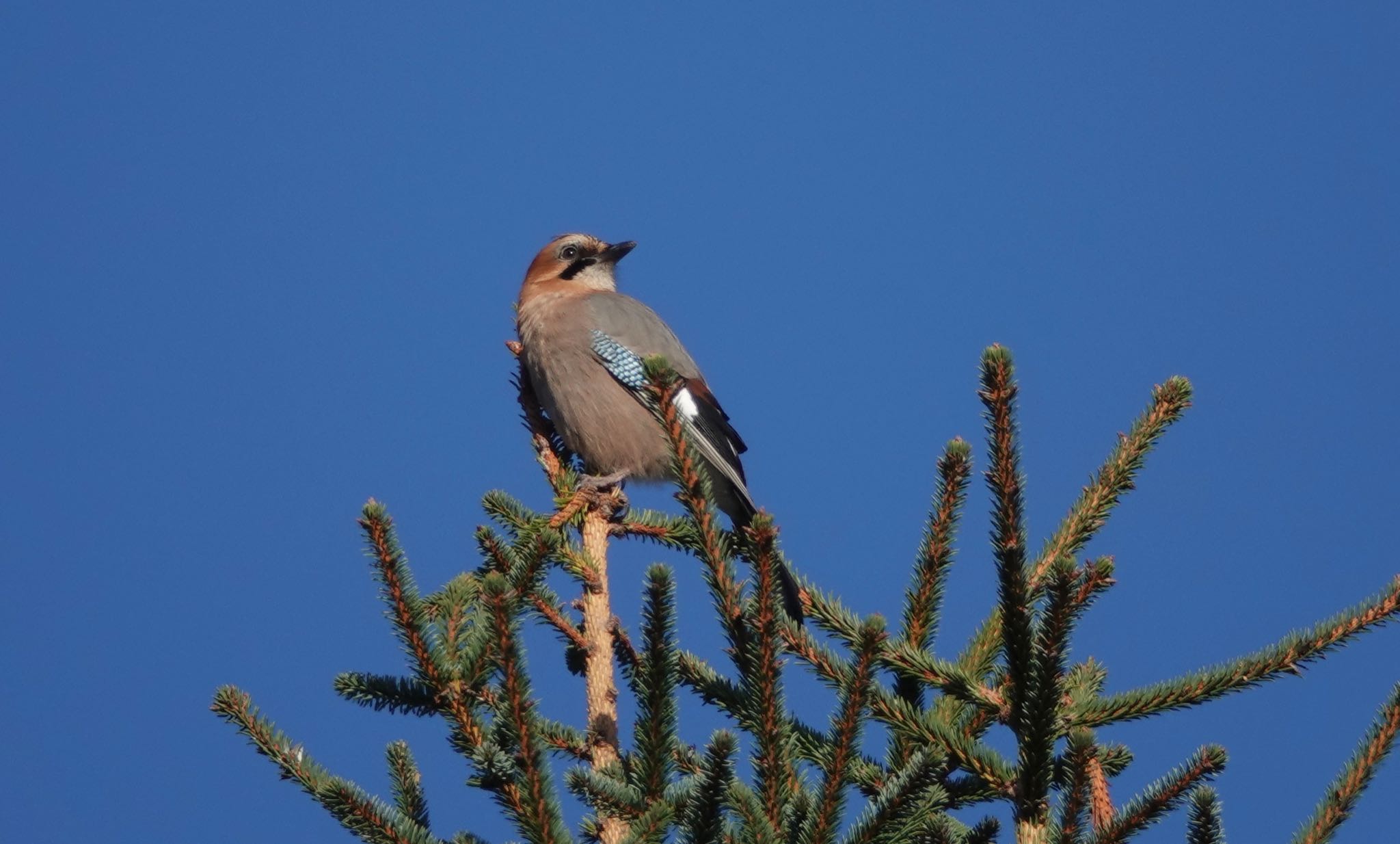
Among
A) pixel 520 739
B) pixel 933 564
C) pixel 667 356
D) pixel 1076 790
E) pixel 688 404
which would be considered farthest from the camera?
pixel 688 404

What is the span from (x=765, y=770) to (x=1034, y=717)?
58 centimetres

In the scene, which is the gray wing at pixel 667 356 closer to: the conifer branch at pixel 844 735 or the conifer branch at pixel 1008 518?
the conifer branch at pixel 1008 518

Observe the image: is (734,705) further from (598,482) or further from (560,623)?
(598,482)

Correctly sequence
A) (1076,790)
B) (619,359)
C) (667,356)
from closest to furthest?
(1076,790) → (667,356) → (619,359)

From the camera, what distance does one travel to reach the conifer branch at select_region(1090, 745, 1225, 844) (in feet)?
8.91

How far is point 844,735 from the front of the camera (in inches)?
102

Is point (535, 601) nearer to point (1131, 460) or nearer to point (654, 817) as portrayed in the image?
point (654, 817)

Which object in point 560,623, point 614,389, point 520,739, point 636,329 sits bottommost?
point 520,739

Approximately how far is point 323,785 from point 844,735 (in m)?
1.12

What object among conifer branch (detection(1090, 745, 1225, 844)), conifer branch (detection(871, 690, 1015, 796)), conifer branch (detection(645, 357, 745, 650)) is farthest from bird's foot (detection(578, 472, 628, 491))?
conifer branch (detection(1090, 745, 1225, 844))

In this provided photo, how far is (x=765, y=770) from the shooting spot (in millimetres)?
2734

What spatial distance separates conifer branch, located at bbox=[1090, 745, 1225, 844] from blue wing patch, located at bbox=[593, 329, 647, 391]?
3.92m

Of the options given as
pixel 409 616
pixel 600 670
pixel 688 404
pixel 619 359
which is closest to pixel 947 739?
pixel 600 670

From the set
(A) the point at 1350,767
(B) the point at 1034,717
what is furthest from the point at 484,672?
(A) the point at 1350,767
